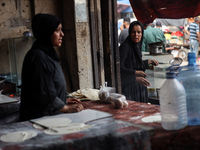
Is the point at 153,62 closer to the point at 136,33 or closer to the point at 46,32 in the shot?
the point at 136,33

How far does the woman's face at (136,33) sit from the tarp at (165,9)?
29cm

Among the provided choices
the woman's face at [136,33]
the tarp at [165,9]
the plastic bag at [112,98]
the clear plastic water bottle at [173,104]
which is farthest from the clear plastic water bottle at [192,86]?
the woman's face at [136,33]

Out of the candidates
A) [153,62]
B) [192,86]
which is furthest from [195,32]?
[192,86]

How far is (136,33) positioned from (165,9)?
56cm

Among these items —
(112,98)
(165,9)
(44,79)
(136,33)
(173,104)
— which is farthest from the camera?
(136,33)

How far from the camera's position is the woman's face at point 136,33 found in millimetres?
4285

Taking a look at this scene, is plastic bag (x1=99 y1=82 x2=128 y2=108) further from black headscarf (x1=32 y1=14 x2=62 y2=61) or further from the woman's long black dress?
the woman's long black dress

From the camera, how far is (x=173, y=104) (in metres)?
1.57

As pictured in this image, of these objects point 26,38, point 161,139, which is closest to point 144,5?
point 26,38

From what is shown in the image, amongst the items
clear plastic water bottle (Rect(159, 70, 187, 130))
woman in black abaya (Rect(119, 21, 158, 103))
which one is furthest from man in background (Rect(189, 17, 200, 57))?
clear plastic water bottle (Rect(159, 70, 187, 130))

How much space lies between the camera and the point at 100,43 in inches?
165

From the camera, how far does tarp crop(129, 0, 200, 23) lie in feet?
12.7

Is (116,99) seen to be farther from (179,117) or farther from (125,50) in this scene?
(125,50)

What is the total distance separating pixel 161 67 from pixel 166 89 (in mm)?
2941
